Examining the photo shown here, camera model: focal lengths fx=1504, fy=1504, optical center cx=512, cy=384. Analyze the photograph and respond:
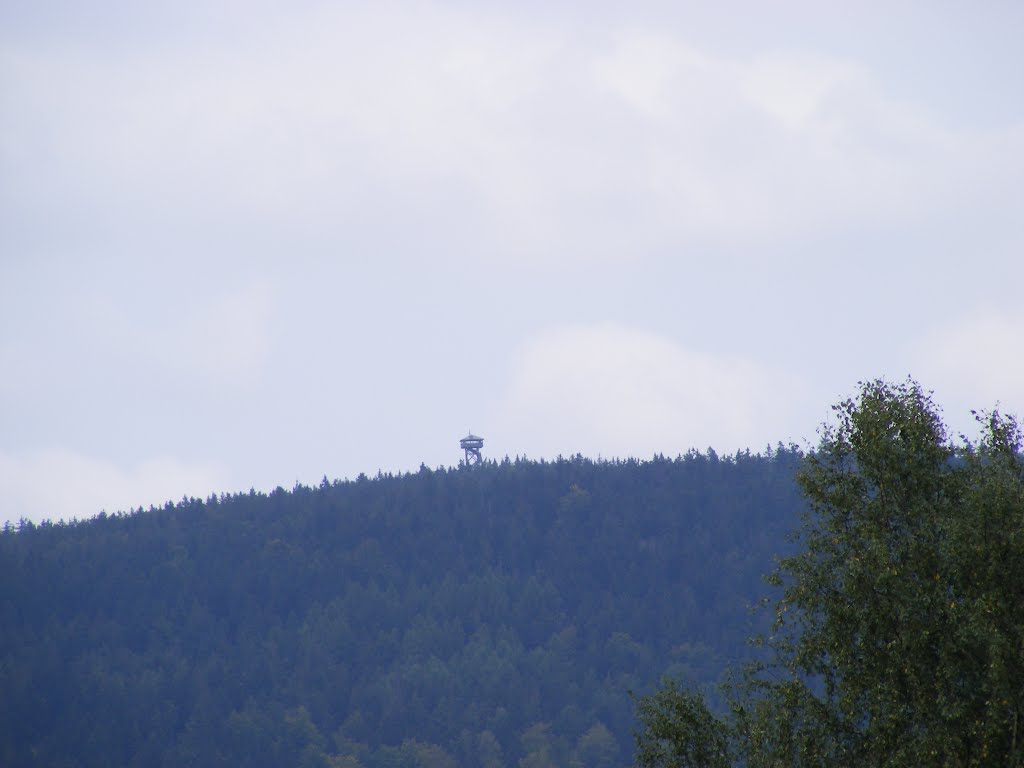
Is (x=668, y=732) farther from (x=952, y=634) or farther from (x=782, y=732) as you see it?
(x=952, y=634)

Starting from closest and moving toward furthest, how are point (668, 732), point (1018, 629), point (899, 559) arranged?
point (1018, 629) → point (899, 559) → point (668, 732)

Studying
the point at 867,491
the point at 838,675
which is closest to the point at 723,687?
the point at 838,675

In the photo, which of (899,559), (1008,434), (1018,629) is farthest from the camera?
(1008,434)

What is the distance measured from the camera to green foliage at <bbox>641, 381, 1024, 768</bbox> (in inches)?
1293

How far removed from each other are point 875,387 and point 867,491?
8.91 feet

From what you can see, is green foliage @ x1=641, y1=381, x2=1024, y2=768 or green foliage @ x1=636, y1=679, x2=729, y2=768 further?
green foliage @ x1=636, y1=679, x2=729, y2=768

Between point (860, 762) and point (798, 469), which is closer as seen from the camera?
point (860, 762)

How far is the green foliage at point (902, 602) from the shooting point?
108ft

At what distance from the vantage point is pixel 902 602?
3431 centimetres

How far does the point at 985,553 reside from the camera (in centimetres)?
3341

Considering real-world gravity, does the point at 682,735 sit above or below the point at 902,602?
below

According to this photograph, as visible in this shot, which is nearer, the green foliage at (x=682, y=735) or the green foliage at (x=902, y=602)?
the green foliage at (x=902, y=602)

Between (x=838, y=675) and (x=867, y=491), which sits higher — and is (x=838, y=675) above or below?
below

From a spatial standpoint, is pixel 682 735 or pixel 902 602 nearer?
pixel 902 602
